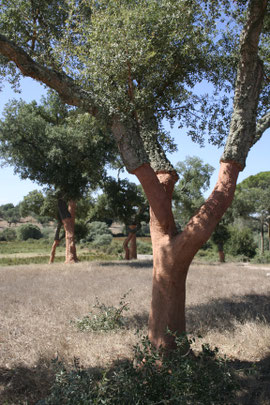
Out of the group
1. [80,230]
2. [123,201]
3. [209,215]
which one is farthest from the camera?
[80,230]

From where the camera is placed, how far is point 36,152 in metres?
16.9

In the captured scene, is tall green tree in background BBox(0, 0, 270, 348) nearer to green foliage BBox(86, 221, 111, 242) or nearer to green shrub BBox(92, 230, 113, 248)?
green shrub BBox(92, 230, 113, 248)

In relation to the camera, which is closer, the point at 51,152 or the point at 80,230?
the point at 51,152

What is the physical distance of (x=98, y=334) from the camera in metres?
5.62

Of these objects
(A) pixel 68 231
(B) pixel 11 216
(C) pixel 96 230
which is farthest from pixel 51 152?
(B) pixel 11 216

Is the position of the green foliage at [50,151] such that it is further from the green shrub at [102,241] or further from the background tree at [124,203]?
the green shrub at [102,241]

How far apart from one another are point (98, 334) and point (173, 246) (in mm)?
2371

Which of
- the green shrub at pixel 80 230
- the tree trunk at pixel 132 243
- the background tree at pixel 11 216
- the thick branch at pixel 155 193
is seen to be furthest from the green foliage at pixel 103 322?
the background tree at pixel 11 216

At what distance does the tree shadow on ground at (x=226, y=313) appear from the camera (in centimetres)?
597

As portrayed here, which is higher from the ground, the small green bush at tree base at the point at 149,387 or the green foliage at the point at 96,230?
the green foliage at the point at 96,230

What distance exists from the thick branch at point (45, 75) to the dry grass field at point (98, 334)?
3.99 m

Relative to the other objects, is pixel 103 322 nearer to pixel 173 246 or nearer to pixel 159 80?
pixel 173 246

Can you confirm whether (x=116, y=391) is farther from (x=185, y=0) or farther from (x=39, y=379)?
(x=185, y=0)

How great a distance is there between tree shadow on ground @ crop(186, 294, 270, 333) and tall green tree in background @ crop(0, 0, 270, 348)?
163 cm
